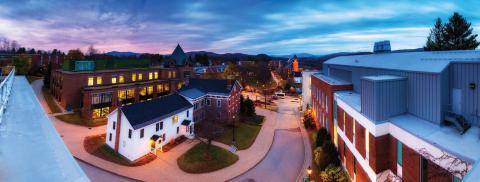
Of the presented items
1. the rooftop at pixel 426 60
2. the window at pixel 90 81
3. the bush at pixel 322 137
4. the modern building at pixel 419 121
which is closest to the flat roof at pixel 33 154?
the modern building at pixel 419 121

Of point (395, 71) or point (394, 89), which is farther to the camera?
point (395, 71)

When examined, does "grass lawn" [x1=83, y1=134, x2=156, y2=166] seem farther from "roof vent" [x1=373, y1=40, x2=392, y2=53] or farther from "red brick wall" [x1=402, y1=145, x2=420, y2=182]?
"roof vent" [x1=373, y1=40, x2=392, y2=53]

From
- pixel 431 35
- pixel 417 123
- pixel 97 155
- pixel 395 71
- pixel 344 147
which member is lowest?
pixel 97 155

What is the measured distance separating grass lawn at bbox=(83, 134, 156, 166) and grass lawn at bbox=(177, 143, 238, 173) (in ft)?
11.5

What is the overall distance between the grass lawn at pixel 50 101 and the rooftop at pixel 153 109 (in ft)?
69.1

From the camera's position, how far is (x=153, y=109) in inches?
1110

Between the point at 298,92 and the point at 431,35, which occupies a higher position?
the point at 431,35

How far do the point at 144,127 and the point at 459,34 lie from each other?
45280mm

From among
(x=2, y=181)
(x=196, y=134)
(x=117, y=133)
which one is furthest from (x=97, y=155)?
(x=2, y=181)

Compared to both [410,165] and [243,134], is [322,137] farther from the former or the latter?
[410,165]

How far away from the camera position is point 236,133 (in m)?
33.5

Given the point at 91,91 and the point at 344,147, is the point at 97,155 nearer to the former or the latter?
the point at 91,91

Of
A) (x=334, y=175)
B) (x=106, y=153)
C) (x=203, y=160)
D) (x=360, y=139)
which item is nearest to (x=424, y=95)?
(x=360, y=139)

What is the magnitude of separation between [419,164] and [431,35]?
1479 inches
